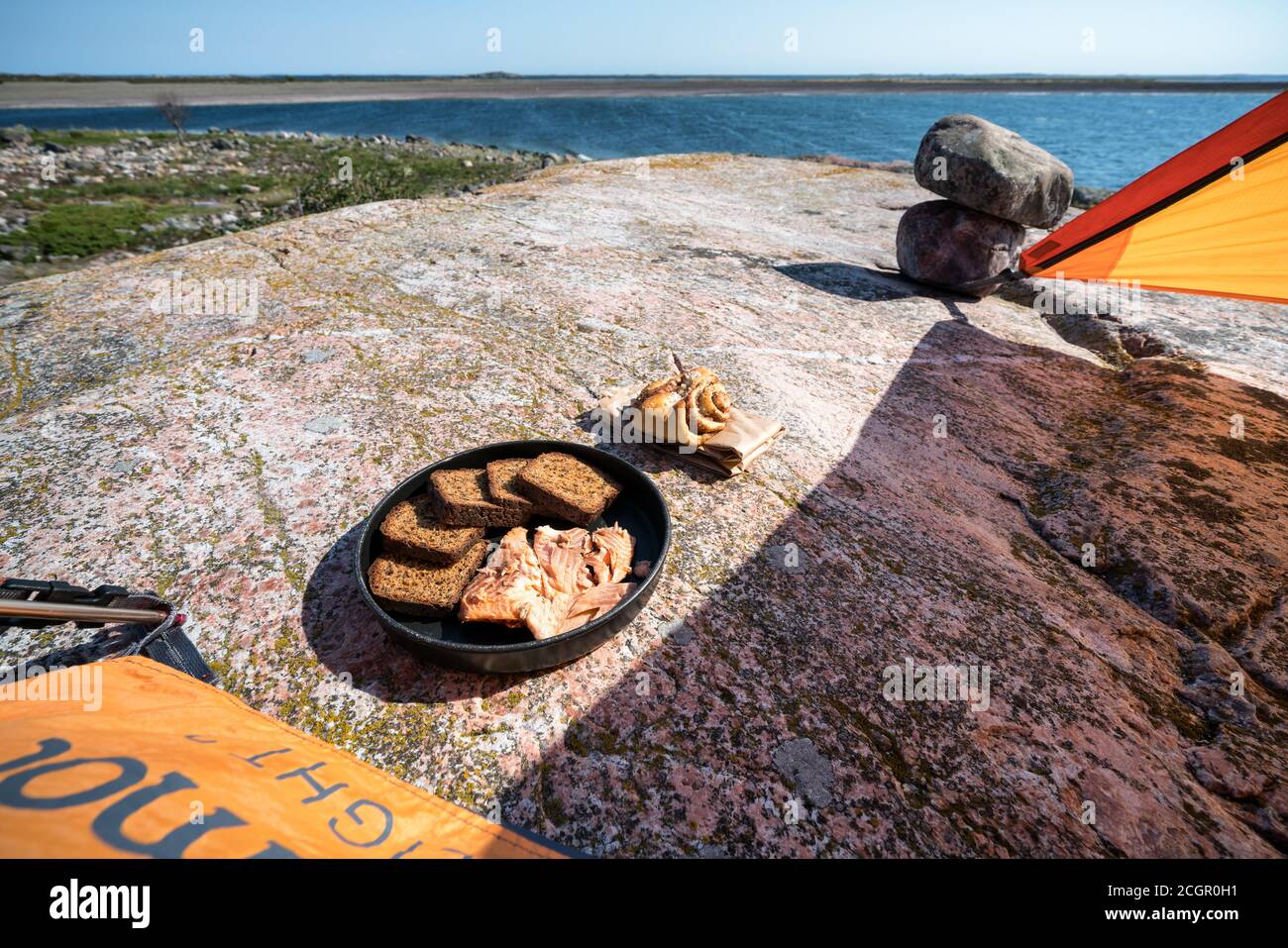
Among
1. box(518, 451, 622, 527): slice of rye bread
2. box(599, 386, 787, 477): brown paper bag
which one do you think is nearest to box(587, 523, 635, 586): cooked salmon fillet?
box(518, 451, 622, 527): slice of rye bread

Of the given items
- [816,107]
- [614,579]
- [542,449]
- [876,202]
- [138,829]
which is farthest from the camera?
[816,107]

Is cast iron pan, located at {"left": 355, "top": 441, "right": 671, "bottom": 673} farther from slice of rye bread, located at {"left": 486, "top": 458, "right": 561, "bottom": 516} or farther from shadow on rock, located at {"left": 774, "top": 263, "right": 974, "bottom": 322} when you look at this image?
shadow on rock, located at {"left": 774, "top": 263, "right": 974, "bottom": 322}

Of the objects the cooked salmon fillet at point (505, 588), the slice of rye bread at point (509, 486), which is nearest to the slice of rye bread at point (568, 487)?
the slice of rye bread at point (509, 486)

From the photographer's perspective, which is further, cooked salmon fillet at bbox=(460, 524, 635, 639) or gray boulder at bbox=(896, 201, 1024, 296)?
gray boulder at bbox=(896, 201, 1024, 296)
